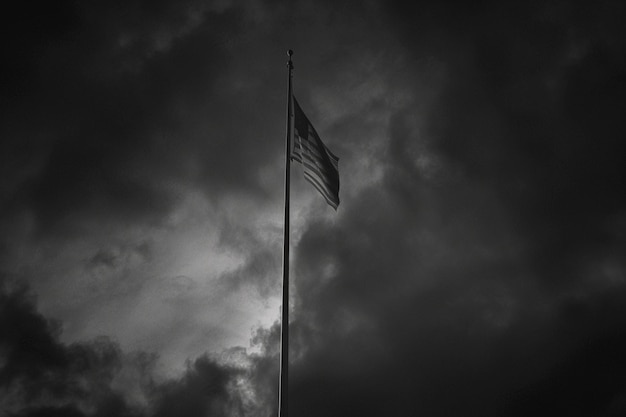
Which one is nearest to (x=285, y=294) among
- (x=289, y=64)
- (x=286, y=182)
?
(x=286, y=182)

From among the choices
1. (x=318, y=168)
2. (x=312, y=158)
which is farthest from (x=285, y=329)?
(x=312, y=158)

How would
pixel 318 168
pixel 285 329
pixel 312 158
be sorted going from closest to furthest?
pixel 285 329 < pixel 312 158 < pixel 318 168

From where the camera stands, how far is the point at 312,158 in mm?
22984

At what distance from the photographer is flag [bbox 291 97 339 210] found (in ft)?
74.8

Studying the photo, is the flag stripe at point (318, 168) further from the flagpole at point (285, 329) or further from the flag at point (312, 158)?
the flagpole at point (285, 329)

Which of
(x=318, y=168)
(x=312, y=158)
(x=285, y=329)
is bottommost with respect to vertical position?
(x=285, y=329)

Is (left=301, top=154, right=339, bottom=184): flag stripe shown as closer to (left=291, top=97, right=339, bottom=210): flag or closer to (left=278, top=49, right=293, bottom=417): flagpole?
(left=291, top=97, right=339, bottom=210): flag

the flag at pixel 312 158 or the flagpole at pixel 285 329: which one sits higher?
the flag at pixel 312 158

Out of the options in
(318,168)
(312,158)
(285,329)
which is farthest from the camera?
(318,168)

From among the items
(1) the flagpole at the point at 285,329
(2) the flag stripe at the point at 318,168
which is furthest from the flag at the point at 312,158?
(1) the flagpole at the point at 285,329

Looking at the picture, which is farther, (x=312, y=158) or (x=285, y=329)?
(x=312, y=158)

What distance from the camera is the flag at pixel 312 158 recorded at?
2281 cm

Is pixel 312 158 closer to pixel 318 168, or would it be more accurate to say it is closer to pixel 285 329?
pixel 318 168

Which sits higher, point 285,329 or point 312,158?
point 312,158
